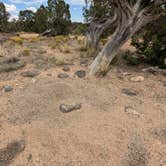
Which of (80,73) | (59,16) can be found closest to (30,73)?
(80,73)

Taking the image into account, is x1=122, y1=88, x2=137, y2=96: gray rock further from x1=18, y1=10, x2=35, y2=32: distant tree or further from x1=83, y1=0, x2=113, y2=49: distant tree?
x1=18, y1=10, x2=35, y2=32: distant tree

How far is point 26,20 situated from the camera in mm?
32219

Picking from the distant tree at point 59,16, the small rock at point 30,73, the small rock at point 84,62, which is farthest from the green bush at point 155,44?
the distant tree at point 59,16

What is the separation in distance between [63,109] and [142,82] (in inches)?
104

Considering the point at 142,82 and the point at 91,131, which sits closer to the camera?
the point at 91,131

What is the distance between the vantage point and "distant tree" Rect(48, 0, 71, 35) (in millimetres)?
22469

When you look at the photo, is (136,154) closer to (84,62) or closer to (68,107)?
(68,107)

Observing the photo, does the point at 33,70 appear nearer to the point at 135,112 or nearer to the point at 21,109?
the point at 21,109

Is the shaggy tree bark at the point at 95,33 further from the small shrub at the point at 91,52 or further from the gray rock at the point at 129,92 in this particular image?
the gray rock at the point at 129,92

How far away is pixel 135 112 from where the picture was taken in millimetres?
4117

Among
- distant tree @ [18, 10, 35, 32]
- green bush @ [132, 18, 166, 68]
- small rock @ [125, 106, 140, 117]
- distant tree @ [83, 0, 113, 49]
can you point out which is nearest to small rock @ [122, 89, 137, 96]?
small rock @ [125, 106, 140, 117]

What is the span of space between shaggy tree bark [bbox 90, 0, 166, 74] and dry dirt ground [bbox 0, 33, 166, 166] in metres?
0.62

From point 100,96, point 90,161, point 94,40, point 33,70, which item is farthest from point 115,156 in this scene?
point 94,40

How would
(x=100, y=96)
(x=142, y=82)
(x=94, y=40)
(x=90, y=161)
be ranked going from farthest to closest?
(x=94, y=40)
(x=142, y=82)
(x=100, y=96)
(x=90, y=161)
